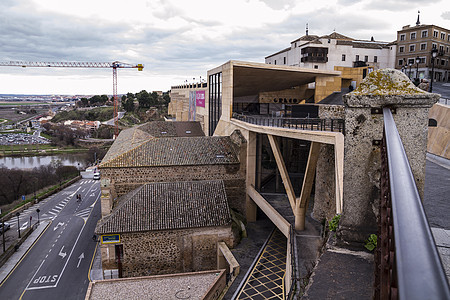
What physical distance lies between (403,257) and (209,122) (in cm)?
3371

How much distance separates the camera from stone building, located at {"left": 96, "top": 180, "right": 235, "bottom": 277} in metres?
18.7

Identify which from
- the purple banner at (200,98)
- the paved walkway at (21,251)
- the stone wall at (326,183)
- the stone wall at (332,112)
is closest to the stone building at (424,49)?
the stone wall at (332,112)

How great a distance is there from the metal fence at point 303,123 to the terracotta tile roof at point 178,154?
287 centimetres

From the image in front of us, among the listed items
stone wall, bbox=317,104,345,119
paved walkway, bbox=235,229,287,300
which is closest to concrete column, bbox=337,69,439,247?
paved walkway, bbox=235,229,287,300

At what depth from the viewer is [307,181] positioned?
1639 cm


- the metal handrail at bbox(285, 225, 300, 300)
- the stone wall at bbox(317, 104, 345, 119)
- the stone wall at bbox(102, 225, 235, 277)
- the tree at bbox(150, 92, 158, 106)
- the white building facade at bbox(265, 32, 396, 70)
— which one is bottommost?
the stone wall at bbox(102, 225, 235, 277)

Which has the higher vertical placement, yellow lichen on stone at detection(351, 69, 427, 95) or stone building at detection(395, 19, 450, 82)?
stone building at detection(395, 19, 450, 82)

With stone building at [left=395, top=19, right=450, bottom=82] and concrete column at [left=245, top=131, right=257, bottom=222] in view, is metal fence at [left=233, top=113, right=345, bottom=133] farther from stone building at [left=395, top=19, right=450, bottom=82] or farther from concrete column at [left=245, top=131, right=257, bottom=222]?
stone building at [left=395, top=19, right=450, bottom=82]

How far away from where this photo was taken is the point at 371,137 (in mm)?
Answer: 4926

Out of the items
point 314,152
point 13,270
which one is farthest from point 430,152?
point 13,270

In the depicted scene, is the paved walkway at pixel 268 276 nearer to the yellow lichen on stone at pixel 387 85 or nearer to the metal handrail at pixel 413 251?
the yellow lichen on stone at pixel 387 85

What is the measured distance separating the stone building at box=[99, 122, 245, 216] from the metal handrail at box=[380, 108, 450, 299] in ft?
71.3

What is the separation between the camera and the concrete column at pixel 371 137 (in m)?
4.67

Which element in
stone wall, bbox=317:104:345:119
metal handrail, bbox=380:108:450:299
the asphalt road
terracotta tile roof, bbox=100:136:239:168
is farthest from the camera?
terracotta tile roof, bbox=100:136:239:168
